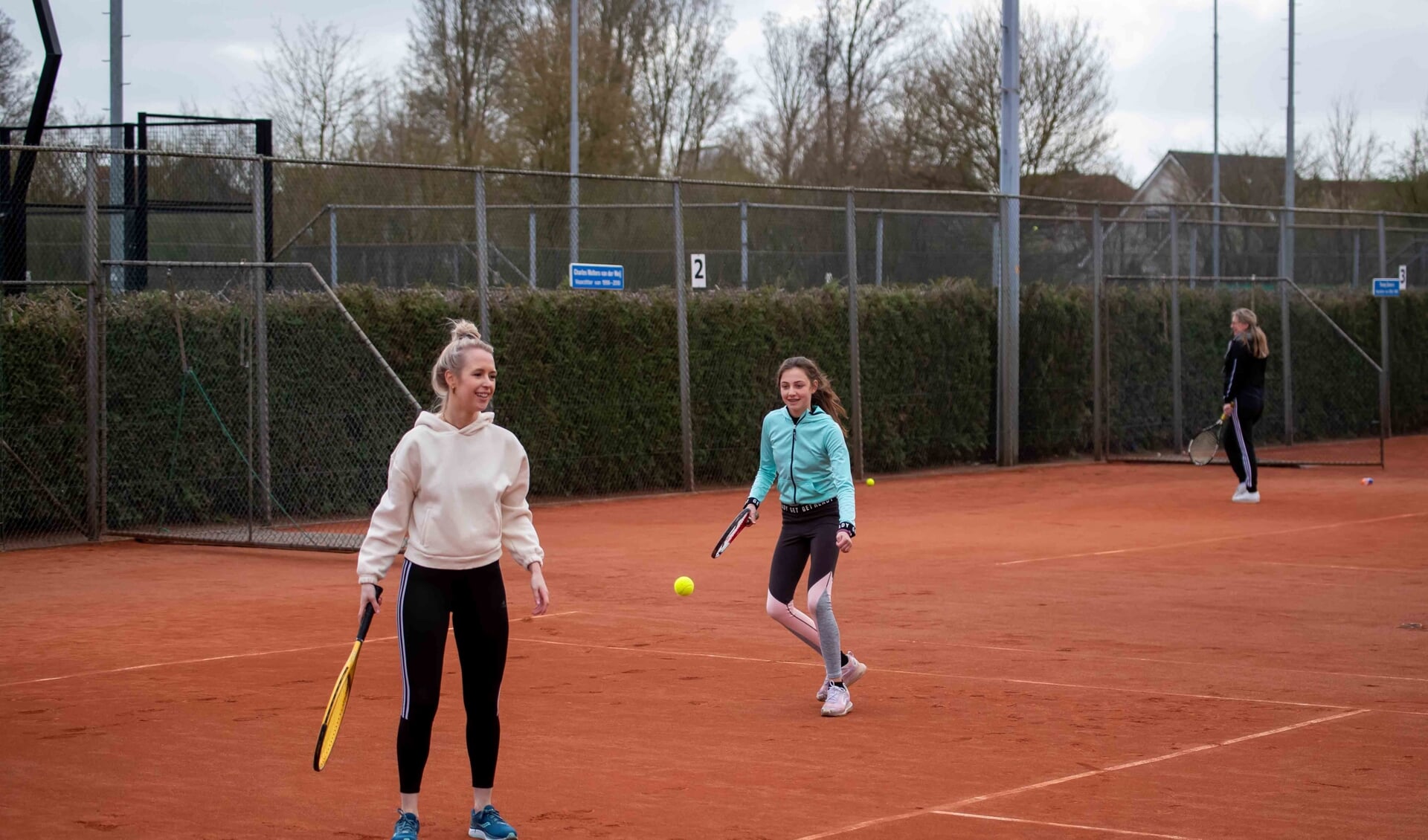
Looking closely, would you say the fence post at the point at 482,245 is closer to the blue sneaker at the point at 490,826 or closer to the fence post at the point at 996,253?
the fence post at the point at 996,253

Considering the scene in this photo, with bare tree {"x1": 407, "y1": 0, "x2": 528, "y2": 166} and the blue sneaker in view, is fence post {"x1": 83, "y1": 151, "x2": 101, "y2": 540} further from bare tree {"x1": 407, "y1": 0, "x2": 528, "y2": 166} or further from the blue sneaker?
bare tree {"x1": 407, "y1": 0, "x2": 528, "y2": 166}

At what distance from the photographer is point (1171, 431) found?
78.8 ft

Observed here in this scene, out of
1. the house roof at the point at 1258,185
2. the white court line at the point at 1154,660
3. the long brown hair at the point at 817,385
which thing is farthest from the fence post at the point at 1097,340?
the house roof at the point at 1258,185

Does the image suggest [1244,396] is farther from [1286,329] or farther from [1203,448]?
[1286,329]

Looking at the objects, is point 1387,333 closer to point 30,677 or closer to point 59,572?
point 59,572

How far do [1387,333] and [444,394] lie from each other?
25417 mm

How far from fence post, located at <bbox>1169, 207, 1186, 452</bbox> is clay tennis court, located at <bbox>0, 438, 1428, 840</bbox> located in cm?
1008

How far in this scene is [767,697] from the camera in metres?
7.58

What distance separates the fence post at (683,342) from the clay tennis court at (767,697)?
4460 mm

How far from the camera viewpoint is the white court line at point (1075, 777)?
534cm

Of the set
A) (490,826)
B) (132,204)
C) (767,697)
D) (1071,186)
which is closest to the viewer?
(490,826)

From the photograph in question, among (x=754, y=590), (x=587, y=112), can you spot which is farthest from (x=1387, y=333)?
(x=754, y=590)

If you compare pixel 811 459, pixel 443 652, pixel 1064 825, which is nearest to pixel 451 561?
pixel 443 652

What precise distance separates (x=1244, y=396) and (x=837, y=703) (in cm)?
1119
